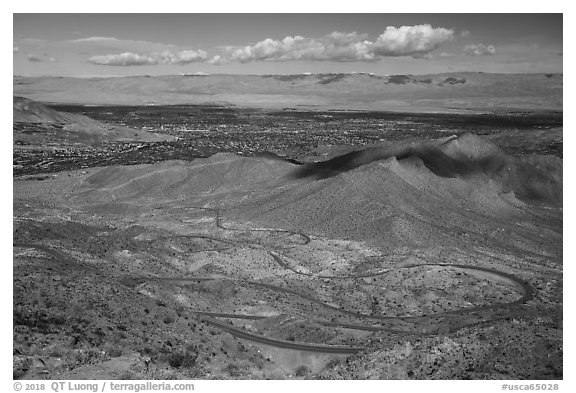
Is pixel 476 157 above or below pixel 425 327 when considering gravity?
above

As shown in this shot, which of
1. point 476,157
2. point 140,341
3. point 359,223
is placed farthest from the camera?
point 476,157

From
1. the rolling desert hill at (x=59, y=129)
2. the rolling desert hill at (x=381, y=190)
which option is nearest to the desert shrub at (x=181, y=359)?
the rolling desert hill at (x=381, y=190)

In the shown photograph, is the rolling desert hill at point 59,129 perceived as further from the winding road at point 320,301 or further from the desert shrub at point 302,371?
the desert shrub at point 302,371

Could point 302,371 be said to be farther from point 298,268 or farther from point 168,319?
point 298,268

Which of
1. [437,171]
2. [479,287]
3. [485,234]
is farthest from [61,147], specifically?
[479,287]

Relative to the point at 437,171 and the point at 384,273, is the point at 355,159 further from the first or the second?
the point at 384,273
